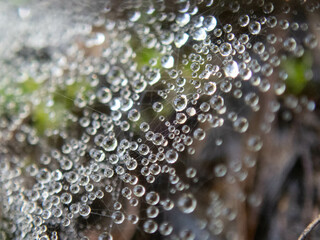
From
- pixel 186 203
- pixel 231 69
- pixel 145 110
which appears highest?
pixel 231 69

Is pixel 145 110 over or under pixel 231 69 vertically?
under

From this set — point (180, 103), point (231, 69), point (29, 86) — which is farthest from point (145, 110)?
point (29, 86)

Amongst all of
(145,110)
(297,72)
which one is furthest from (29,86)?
(297,72)

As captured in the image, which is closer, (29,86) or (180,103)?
(180,103)

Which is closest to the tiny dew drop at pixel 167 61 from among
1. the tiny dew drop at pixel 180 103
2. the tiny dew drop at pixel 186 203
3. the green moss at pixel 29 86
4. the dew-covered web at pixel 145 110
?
the dew-covered web at pixel 145 110

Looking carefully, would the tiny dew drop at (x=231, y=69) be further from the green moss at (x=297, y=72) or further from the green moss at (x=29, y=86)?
the green moss at (x=29, y=86)

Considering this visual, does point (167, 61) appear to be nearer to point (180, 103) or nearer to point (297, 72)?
point (180, 103)

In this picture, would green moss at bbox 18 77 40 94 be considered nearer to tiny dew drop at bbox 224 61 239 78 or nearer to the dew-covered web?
the dew-covered web

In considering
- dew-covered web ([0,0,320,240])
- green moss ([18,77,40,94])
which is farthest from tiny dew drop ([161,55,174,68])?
green moss ([18,77,40,94])

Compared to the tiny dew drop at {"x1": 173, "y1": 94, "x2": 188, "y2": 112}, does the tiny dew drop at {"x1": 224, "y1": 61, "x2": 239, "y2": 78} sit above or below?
above

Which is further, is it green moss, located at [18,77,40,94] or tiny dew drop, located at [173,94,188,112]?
green moss, located at [18,77,40,94]
